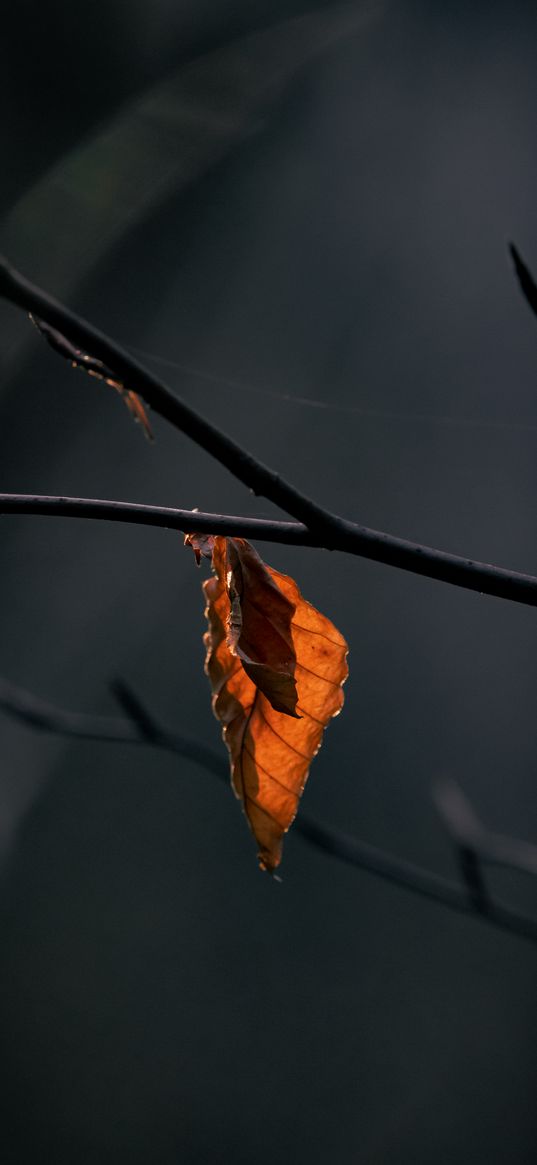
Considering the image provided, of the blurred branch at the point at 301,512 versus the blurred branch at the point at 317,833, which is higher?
the blurred branch at the point at 301,512

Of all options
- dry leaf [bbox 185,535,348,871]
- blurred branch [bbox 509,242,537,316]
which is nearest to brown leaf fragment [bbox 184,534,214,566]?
dry leaf [bbox 185,535,348,871]

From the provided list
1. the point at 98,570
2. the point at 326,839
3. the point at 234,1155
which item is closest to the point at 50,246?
the point at 326,839

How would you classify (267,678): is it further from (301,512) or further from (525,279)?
(525,279)

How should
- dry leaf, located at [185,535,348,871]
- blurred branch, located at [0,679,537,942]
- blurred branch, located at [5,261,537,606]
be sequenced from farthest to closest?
blurred branch, located at [0,679,537,942] < dry leaf, located at [185,535,348,871] < blurred branch, located at [5,261,537,606]

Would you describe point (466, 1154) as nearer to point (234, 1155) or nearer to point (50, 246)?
point (234, 1155)

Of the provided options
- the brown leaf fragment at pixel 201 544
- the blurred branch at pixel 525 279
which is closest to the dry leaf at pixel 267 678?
the brown leaf fragment at pixel 201 544

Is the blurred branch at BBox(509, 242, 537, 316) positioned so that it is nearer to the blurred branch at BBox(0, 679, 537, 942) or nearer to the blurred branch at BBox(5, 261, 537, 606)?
the blurred branch at BBox(5, 261, 537, 606)

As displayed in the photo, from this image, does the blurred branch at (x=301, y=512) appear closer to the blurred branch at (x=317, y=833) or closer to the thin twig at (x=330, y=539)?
the thin twig at (x=330, y=539)
